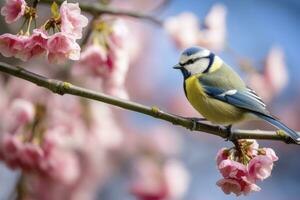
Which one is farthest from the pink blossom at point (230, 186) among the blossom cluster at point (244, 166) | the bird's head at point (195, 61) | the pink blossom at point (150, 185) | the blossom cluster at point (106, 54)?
the pink blossom at point (150, 185)

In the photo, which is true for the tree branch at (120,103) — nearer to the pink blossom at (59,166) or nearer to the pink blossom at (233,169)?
the pink blossom at (233,169)

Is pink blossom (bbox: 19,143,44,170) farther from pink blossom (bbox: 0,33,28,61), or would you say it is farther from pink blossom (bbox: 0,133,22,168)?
pink blossom (bbox: 0,33,28,61)

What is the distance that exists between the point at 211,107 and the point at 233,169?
0.65ft

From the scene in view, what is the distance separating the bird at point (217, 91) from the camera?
1.22 metres

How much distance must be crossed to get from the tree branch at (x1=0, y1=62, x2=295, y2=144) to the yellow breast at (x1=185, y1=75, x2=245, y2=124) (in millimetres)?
99

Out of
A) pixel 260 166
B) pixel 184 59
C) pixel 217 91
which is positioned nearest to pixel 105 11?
pixel 184 59

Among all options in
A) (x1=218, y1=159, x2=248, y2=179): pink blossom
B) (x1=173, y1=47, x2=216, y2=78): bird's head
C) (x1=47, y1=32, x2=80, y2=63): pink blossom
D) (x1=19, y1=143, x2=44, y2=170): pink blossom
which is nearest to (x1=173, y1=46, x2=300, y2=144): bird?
(x1=173, y1=47, x2=216, y2=78): bird's head

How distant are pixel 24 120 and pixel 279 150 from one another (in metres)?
1.63

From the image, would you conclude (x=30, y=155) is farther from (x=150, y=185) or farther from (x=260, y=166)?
(x=260, y=166)

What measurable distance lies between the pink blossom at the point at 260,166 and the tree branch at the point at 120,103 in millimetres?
37

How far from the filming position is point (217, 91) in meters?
1.26

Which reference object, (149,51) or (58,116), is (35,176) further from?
(149,51)

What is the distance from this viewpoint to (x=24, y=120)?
5.31 feet

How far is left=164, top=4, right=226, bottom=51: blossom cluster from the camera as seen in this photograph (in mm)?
2006
